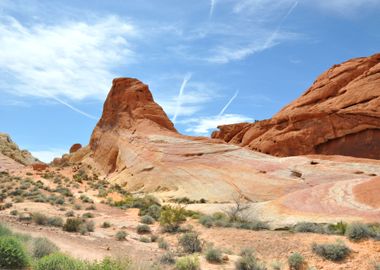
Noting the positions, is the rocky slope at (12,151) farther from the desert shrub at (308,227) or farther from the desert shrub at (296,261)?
the desert shrub at (296,261)

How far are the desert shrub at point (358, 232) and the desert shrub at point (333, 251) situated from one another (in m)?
1.35

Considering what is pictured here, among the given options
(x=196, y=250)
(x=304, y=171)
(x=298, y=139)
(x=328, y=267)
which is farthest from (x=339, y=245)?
(x=298, y=139)

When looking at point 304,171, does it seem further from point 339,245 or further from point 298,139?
point 339,245

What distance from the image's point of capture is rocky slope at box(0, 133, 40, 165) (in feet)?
215

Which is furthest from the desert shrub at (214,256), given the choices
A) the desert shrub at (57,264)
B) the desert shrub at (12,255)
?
the desert shrub at (12,255)

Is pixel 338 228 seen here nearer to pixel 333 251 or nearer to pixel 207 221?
pixel 333 251

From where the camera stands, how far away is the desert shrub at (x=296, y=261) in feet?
43.5

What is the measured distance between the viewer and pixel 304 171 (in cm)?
3228

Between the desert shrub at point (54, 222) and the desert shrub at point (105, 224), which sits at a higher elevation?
the desert shrub at point (54, 222)

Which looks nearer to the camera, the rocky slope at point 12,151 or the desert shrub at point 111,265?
the desert shrub at point 111,265

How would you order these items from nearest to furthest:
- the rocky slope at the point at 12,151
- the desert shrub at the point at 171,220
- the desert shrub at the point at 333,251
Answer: the desert shrub at the point at 333,251 < the desert shrub at the point at 171,220 < the rocky slope at the point at 12,151

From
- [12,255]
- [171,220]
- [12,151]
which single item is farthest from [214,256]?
[12,151]

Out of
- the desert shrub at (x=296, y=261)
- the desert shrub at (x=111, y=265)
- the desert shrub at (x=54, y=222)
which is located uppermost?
the desert shrub at (x=54, y=222)

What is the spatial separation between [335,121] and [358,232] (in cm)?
3295
